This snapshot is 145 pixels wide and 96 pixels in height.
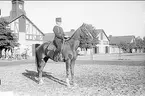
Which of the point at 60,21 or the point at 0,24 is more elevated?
the point at 0,24

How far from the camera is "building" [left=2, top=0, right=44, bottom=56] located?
34.1 m

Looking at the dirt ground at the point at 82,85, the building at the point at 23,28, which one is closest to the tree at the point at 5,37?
the building at the point at 23,28

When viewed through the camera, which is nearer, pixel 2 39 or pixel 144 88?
pixel 144 88

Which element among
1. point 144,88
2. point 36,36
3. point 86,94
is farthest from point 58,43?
point 36,36

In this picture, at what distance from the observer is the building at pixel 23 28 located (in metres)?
34.1

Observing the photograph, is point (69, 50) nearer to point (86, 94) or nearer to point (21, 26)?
point (86, 94)

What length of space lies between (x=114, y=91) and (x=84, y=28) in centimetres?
282

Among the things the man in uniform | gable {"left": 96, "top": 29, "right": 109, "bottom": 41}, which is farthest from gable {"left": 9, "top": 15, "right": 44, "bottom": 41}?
the man in uniform

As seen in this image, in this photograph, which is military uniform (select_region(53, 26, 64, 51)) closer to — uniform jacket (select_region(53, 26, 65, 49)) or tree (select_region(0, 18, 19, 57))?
uniform jacket (select_region(53, 26, 65, 49))

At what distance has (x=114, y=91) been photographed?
224 inches

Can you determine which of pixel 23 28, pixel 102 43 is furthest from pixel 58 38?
pixel 102 43

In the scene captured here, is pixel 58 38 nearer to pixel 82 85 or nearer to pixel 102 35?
pixel 82 85

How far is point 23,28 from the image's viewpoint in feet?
115

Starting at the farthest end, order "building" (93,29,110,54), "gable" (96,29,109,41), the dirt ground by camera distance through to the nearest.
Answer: "gable" (96,29,109,41)
"building" (93,29,110,54)
the dirt ground
